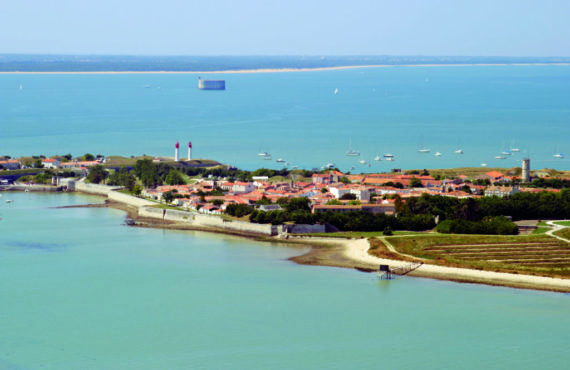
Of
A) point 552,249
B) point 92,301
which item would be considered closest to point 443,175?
point 552,249

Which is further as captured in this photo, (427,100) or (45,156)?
(427,100)

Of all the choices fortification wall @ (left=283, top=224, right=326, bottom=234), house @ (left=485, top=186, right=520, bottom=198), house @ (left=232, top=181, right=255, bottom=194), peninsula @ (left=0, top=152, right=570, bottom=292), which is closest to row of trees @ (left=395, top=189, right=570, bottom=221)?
peninsula @ (left=0, top=152, right=570, bottom=292)

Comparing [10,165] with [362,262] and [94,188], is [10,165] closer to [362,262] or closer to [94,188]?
[94,188]

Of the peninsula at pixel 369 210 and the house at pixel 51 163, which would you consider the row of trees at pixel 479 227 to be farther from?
the house at pixel 51 163

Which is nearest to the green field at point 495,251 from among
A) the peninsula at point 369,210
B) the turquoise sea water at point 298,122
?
the peninsula at point 369,210

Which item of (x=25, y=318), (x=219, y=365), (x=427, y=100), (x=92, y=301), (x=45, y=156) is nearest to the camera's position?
(x=219, y=365)

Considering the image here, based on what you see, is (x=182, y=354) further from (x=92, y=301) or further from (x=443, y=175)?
(x=443, y=175)

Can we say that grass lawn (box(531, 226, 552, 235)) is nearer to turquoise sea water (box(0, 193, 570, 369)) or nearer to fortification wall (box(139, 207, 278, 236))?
turquoise sea water (box(0, 193, 570, 369))
